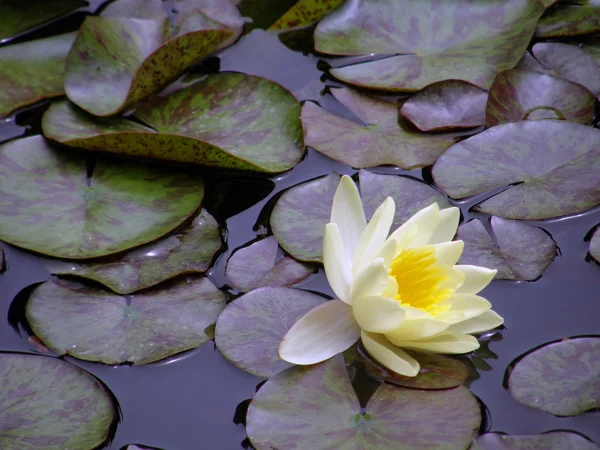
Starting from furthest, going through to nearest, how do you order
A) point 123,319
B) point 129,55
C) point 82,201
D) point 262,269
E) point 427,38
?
point 427,38
point 129,55
point 82,201
point 262,269
point 123,319

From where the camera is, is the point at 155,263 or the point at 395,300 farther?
the point at 155,263

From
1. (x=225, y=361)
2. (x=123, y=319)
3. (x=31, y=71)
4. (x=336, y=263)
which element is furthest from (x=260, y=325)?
(x=31, y=71)

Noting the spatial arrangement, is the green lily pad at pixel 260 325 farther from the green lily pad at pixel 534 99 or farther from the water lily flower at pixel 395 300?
the green lily pad at pixel 534 99

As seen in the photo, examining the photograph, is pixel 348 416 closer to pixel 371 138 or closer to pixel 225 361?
pixel 225 361

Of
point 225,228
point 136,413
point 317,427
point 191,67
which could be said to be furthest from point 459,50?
point 136,413

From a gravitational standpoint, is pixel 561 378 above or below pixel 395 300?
below

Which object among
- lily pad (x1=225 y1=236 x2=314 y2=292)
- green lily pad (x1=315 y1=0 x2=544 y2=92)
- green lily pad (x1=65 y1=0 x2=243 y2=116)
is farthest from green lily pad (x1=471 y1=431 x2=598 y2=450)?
green lily pad (x1=65 y1=0 x2=243 y2=116)

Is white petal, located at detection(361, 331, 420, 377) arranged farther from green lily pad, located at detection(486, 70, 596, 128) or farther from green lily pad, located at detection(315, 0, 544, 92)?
green lily pad, located at detection(315, 0, 544, 92)
